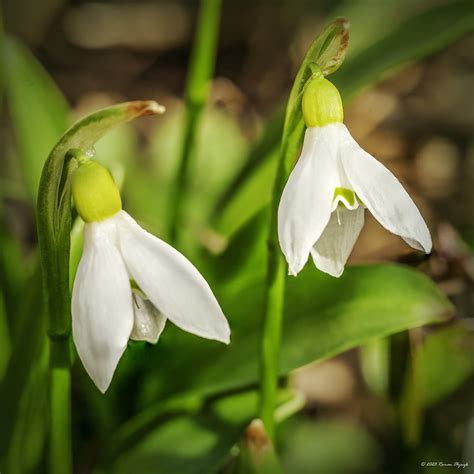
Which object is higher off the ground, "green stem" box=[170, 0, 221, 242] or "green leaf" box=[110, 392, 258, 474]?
"green stem" box=[170, 0, 221, 242]

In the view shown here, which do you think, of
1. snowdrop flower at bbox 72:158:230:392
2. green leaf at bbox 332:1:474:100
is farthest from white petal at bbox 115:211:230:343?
green leaf at bbox 332:1:474:100

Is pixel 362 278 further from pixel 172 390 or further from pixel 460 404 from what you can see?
pixel 460 404

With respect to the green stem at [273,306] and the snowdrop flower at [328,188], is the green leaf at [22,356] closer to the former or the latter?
the green stem at [273,306]

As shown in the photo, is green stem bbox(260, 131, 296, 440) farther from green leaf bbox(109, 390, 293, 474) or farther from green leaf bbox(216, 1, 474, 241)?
green leaf bbox(216, 1, 474, 241)

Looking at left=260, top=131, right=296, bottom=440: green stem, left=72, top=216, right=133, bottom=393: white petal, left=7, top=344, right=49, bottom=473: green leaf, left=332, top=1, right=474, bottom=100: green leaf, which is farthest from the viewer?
left=332, top=1, right=474, bottom=100: green leaf

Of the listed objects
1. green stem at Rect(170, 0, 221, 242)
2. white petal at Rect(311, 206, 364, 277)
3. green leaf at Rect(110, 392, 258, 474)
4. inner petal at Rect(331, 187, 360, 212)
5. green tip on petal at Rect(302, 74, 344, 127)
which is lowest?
green leaf at Rect(110, 392, 258, 474)

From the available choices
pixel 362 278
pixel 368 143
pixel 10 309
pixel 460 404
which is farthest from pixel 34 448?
pixel 368 143

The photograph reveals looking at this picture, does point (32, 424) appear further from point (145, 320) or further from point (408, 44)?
point (408, 44)
